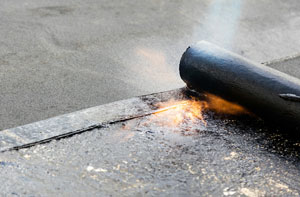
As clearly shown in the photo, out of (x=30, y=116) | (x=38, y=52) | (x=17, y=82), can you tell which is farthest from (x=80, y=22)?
(x=30, y=116)

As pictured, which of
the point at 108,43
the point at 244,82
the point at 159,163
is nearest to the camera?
the point at 159,163

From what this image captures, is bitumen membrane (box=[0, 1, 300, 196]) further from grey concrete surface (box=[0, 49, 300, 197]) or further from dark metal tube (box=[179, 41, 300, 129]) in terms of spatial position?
dark metal tube (box=[179, 41, 300, 129])

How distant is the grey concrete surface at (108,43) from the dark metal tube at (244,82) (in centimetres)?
70

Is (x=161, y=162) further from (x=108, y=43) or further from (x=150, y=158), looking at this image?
(x=108, y=43)

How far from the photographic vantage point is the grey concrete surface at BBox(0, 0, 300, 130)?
3.23 metres

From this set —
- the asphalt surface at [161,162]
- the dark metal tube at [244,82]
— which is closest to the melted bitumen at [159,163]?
the asphalt surface at [161,162]

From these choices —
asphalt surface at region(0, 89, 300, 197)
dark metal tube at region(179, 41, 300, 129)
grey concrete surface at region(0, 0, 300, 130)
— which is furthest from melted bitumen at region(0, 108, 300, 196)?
grey concrete surface at region(0, 0, 300, 130)

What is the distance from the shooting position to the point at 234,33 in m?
4.92

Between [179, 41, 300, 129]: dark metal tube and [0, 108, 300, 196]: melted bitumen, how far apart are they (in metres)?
0.15

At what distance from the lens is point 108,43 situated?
420 centimetres

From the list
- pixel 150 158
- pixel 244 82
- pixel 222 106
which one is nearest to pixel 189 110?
pixel 222 106

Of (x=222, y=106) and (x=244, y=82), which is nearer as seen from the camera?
(x=244, y=82)

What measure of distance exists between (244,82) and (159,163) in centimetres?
82

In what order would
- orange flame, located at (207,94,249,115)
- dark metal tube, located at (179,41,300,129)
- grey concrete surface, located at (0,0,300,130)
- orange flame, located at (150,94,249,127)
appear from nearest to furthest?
1. dark metal tube, located at (179,41,300,129)
2. orange flame, located at (150,94,249,127)
3. orange flame, located at (207,94,249,115)
4. grey concrete surface, located at (0,0,300,130)
